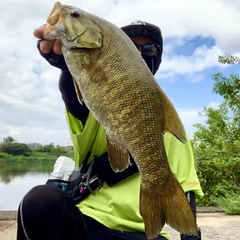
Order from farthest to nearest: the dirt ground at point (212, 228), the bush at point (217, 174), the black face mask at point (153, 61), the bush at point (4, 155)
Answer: the bush at point (4, 155) < the bush at point (217, 174) < the dirt ground at point (212, 228) < the black face mask at point (153, 61)

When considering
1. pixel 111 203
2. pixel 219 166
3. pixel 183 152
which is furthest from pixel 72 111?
pixel 219 166

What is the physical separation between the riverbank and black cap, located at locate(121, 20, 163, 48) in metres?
2.18

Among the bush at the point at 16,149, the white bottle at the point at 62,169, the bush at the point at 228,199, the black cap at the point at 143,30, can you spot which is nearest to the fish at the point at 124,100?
the black cap at the point at 143,30

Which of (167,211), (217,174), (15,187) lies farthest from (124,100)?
(15,187)

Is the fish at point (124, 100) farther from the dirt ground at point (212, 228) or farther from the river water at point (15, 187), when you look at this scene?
the river water at point (15, 187)

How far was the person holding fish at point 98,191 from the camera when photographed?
1658 millimetres

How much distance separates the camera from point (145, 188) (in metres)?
1.60

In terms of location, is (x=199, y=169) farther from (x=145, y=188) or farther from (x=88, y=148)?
(x=145, y=188)

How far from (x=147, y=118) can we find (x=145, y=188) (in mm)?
321

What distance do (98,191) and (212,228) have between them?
94.0 inches

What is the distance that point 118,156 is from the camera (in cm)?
153

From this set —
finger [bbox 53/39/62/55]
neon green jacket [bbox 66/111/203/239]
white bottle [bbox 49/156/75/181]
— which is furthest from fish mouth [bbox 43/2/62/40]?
white bottle [bbox 49/156/75/181]

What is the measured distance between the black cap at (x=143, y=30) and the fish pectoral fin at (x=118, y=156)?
97 cm

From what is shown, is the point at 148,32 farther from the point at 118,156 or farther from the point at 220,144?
the point at 220,144
